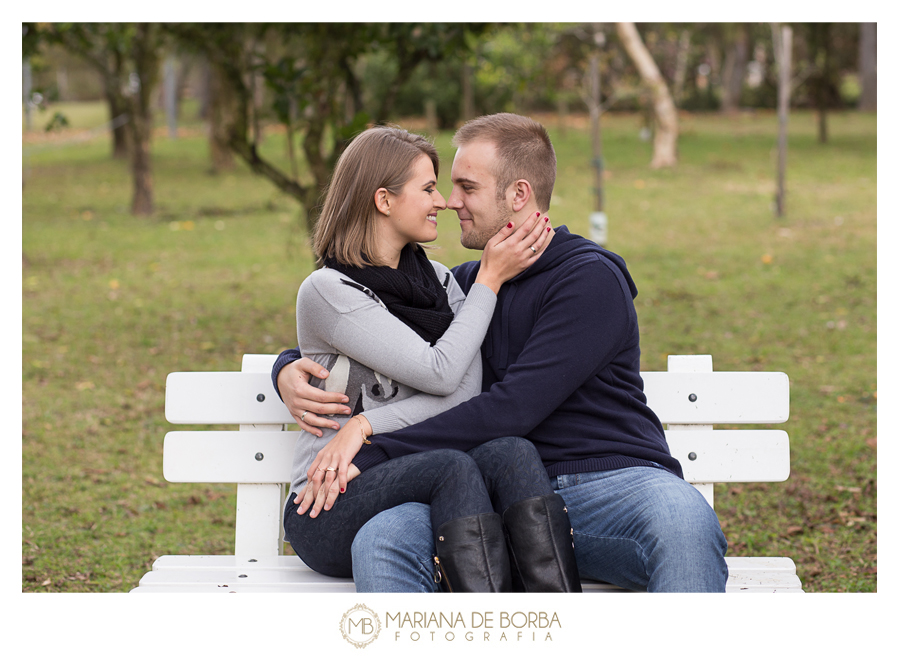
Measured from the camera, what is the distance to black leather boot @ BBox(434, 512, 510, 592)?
2.38 metres

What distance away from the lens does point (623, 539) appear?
2.62 m

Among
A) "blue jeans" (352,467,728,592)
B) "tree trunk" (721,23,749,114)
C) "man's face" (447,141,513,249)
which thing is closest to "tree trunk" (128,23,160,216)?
"man's face" (447,141,513,249)

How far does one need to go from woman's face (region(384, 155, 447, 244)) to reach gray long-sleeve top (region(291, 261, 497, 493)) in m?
0.24

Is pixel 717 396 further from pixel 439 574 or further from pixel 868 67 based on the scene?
pixel 868 67

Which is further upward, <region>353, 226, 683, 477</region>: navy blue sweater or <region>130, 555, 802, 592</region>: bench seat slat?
<region>353, 226, 683, 477</region>: navy blue sweater

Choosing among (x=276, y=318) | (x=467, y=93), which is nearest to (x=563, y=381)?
(x=276, y=318)

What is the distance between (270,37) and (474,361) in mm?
16387

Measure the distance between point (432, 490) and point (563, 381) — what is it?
0.51 m

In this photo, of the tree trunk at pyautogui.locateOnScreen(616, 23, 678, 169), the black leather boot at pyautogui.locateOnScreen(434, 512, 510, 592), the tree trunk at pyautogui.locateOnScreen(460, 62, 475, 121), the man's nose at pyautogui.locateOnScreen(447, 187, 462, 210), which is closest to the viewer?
the black leather boot at pyautogui.locateOnScreen(434, 512, 510, 592)

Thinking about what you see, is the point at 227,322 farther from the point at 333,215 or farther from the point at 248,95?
the point at 333,215
